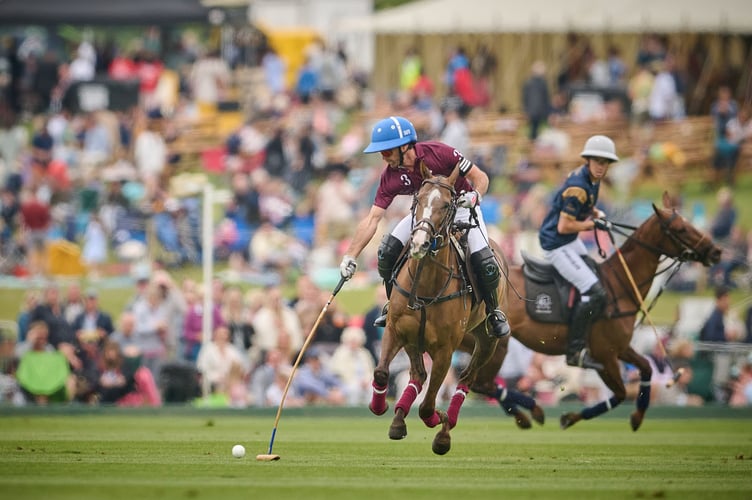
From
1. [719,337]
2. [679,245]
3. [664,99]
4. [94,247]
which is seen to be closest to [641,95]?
[664,99]

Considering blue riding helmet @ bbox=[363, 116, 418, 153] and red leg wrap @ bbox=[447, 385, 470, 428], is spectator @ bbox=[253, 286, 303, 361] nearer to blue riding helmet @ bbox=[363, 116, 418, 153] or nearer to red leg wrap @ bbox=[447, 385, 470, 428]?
red leg wrap @ bbox=[447, 385, 470, 428]

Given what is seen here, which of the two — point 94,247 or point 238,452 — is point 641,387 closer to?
point 238,452

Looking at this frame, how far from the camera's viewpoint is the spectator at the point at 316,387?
63.2 ft

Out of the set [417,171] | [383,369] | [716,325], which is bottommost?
[716,325]

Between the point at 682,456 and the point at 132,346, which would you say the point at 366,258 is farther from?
the point at 682,456

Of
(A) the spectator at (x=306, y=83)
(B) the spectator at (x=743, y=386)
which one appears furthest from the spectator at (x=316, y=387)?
(A) the spectator at (x=306, y=83)

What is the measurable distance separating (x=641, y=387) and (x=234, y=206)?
1155 centimetres

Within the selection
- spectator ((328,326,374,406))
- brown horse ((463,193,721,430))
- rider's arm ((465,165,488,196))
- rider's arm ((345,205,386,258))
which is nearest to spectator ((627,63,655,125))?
spectator ((328,326,374,406))

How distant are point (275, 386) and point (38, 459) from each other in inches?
332

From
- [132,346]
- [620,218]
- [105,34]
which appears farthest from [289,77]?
[132,346]

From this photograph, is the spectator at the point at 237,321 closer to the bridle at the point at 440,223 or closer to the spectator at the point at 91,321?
the spectator at the point at 91,321

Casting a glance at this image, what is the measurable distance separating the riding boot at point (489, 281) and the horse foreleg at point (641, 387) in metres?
3.07

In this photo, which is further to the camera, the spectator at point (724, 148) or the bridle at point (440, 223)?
the spectator at point (724, 148)

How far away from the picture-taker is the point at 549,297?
1495 cm
